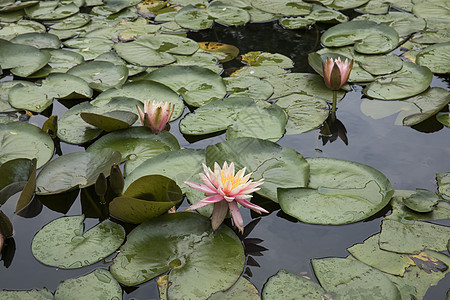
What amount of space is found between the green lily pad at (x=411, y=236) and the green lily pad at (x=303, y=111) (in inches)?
33.7

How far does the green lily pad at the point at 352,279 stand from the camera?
1.68 metres

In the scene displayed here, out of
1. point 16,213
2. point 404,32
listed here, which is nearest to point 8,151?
point 16,213

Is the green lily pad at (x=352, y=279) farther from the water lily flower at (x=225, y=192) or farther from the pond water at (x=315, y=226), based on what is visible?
the water lily flower at (x=225, y=192)

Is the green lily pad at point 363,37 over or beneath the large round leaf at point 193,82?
over

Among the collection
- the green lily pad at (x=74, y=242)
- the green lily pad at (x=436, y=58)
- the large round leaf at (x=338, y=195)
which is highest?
the green lily pad at (x=436, y=58)

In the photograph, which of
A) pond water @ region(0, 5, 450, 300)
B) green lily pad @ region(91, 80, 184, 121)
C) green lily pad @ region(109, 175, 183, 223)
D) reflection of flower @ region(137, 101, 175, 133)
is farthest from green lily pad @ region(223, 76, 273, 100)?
green lily pad @ region(109, 175, 183, 223)

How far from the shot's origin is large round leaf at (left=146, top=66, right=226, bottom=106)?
300 cm

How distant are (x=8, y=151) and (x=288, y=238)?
1.61 m

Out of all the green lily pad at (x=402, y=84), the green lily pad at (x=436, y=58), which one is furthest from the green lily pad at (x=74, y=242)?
the green lily pad at (x=436, y=58)

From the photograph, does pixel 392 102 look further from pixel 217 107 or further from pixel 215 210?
pixel 215 210

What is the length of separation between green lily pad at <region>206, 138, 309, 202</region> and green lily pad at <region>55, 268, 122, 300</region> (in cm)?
75

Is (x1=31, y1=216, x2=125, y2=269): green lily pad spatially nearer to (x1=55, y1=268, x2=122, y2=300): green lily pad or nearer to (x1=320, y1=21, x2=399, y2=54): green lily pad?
(x1=55, y1=268, x2=122, y2=300): green lily pad

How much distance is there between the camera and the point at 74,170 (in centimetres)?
228

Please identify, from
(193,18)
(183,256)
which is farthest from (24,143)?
(193,18)
